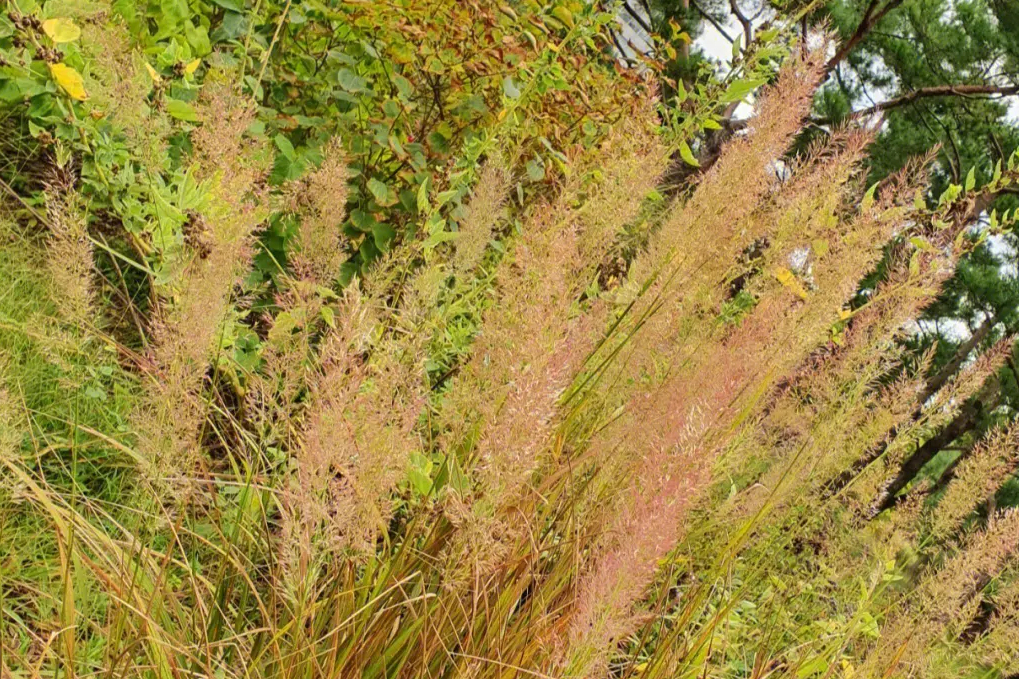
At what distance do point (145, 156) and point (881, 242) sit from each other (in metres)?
1.69

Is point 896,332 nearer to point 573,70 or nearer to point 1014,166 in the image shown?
point 1014,166

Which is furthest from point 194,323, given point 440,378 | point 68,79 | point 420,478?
point 440,378

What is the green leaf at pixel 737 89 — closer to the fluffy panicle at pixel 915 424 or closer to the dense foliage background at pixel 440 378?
the dense foliage background at pixel 440 378

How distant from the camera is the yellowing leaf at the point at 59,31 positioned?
1.93 metres

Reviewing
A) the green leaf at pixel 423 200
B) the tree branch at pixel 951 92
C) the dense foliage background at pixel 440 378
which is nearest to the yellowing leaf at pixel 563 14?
the dense foliage background at pixel 440 378

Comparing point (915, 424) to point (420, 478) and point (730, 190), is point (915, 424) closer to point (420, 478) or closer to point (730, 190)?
point (730, 190)

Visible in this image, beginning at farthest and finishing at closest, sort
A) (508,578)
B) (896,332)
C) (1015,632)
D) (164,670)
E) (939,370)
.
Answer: (939,370) < (896,332) < (1015,632) < (508,578) < (164,670)

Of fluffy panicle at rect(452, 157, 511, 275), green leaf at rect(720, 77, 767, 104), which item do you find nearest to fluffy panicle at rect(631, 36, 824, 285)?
green leaf at rect(720, 77, 767, 104)

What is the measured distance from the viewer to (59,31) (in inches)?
77.0

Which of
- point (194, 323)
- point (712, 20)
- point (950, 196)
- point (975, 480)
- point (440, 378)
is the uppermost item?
point (712, 20)

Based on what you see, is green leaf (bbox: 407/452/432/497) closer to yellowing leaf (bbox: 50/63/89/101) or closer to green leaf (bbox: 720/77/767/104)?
yellowing leaf (bbox: 50/63/89/101)

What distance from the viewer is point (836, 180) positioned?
2.19m

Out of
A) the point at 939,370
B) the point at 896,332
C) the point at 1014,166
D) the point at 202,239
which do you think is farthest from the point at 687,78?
the point at 202,239

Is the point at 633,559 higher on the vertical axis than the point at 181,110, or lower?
higher
